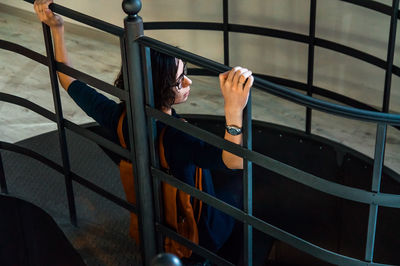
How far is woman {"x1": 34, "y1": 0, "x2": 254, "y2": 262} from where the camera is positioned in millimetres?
1740

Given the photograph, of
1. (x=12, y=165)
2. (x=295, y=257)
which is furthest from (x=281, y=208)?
(x=12, y=165)

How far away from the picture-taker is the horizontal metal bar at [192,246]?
6.96 ft

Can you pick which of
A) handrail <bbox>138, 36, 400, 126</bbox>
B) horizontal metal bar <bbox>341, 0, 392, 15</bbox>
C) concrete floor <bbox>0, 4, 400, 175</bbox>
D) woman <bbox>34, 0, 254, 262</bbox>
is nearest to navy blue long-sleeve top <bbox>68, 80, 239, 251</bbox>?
woman <bbox>34, 0, 254, 262</bbox>

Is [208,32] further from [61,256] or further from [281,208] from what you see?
[61,256]

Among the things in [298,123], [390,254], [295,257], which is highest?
[298,123]

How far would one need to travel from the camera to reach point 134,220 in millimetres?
2439

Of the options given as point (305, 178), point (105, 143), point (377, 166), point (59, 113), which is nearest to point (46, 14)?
point (59, 113)

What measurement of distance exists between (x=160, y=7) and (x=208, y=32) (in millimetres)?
430

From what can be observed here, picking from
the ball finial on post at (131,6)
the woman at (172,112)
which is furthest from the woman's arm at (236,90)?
the ball finial on post at (131,6)

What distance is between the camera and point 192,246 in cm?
216

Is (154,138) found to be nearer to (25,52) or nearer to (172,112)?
(172,112)

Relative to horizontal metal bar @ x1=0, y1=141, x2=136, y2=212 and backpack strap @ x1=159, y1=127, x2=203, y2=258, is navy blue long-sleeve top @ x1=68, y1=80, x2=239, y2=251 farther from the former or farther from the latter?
horizontal metal bar @ x1=0, y1=141, x2=136, y2=212

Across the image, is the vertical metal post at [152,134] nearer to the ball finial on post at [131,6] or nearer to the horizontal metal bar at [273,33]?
the ball finial on post at [131,6]

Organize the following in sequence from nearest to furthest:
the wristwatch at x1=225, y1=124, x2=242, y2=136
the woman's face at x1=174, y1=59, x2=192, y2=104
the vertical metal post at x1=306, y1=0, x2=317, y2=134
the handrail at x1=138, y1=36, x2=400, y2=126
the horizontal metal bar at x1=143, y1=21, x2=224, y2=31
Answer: the handrail at x1=138, y1=36, x2=400, y2=126, the wristwatch at x1=225, y1=124, x2=242, y2=136, the woman's face at x1=174, y1=59, x2=192, y2=104, the vertical metal post at x1=306, y1=0, x2=317, y2=134, the horizontal metal bar at x1=143, y1=21, x2=224, y2=31
